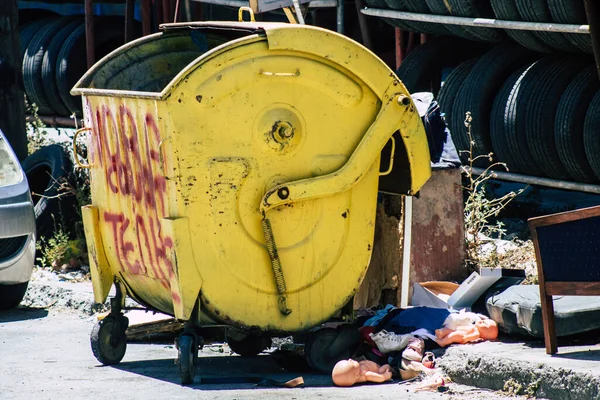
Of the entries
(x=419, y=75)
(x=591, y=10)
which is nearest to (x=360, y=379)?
(x=591, y=10)

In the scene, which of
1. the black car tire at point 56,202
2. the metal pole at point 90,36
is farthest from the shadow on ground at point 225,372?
the metal pole at point 90,36

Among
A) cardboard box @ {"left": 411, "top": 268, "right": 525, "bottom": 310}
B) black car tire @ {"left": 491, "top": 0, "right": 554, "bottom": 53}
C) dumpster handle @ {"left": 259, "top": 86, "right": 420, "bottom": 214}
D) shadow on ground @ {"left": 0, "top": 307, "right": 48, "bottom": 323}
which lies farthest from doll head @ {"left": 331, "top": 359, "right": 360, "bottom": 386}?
black car tire @ {"left": 491, "top": 0, "right": 554, "bottom": 53}

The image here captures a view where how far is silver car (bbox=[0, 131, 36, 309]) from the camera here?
8328 mm

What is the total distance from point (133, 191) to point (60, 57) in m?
9.42

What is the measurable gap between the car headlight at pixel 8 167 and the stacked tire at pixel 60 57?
6.07 metres

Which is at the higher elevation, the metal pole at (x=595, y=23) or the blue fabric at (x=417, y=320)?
the metal pole at (x=595, y=23)

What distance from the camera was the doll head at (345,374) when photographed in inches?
227

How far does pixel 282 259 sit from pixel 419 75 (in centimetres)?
481

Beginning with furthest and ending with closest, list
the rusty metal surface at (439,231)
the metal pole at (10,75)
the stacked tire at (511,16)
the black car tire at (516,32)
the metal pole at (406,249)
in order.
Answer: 1. the metal pole at (10,75)
2. the black car tire at (516,32)
3. the stacked tire at (511,16)
4. the rusty metal surface at (439,231)
5. the metal pole at (406,249)

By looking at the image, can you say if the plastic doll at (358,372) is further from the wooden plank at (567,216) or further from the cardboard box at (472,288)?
the wooden plank at (567,216)

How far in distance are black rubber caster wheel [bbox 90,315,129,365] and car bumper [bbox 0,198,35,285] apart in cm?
208

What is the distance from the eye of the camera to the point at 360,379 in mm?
5844

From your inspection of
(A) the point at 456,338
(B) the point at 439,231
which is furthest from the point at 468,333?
(B) the point at 439,231

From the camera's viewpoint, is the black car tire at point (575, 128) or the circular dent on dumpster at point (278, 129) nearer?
the circular dent on dumpster at point (278, 129)
